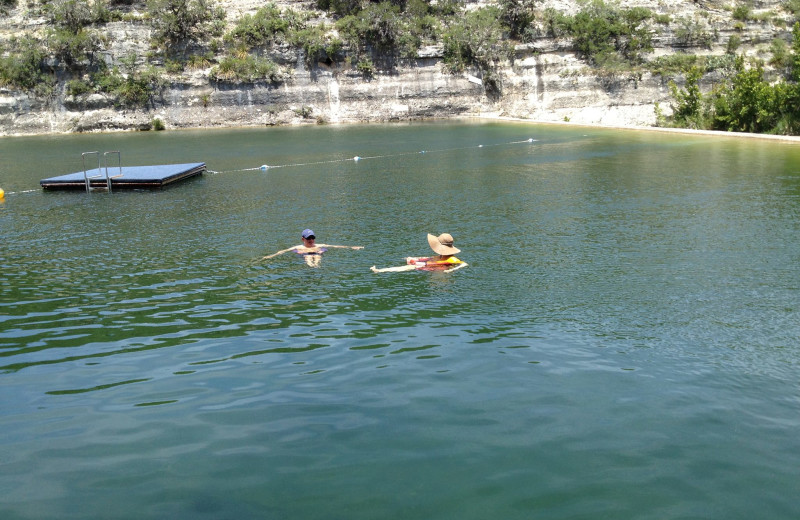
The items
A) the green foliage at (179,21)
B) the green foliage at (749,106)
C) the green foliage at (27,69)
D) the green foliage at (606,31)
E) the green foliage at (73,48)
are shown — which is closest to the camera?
the green foliage at (749,106)

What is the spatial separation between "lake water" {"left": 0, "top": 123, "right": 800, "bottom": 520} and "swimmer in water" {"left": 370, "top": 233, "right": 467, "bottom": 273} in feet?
1.00

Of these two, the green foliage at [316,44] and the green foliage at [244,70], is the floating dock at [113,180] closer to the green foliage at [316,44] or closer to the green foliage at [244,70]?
the green foliage at [244,70]

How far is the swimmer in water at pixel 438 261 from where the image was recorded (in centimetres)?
1503

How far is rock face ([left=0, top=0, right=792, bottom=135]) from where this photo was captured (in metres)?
58.5

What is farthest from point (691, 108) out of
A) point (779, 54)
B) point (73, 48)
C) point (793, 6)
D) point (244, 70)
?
point (73, 48)

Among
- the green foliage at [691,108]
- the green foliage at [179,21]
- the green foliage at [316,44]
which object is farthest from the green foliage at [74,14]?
the green foliage at [691,108]

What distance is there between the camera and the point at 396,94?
201 ft

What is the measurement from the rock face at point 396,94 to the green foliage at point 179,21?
1.56 meters

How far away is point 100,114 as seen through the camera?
192ft

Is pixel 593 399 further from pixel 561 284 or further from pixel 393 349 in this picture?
pixel 561 284

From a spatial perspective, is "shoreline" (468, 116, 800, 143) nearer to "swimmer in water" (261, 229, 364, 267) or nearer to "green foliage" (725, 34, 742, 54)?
"green foliage" (725, 34, 742, 54)

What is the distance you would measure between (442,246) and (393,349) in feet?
14.5

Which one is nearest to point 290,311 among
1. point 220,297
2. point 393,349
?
point 220,297

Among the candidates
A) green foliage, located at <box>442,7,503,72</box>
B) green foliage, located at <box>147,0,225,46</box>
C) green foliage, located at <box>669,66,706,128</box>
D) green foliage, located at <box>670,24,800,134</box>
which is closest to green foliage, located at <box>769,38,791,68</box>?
green foliage, located at <box>669,66,706,128</box>
